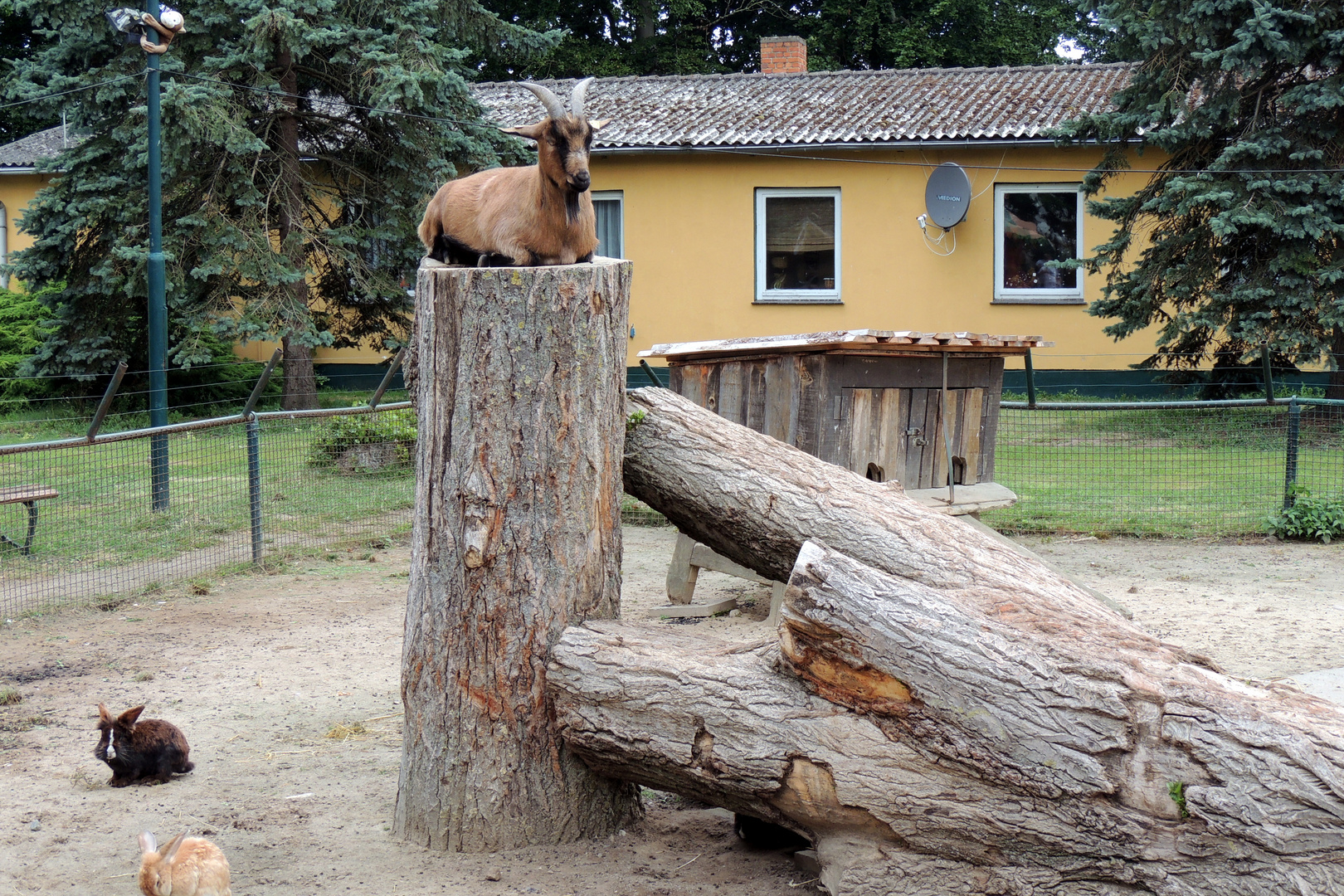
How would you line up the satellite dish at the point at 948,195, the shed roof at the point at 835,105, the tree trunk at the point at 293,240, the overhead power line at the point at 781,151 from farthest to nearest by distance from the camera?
the shed roof at the point at 835,105 < the satellite dish at the point at 948,195 < the tree trunk at the point at 293,240 < the overhead power line at the point at 781,151

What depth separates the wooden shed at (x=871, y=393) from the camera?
757cm

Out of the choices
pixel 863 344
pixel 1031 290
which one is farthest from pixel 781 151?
pixel 863 344

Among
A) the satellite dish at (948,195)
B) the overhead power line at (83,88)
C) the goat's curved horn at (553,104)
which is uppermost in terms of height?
the overhead power line at (83,88)

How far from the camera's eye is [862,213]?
18.2 m

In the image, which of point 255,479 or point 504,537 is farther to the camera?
point 255,479

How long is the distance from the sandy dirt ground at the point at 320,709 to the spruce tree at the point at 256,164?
6.90 metres

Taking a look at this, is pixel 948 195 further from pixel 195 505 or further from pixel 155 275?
pixel 195 505

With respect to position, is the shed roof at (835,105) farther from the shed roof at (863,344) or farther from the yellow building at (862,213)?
the shed roof at (863,344)

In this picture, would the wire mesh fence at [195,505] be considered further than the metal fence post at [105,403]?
Yes

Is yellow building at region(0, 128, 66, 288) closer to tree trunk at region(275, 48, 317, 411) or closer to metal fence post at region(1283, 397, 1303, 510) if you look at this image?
A: tree trunk at region(275, 48, 317, 411)

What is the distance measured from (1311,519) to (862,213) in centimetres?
979

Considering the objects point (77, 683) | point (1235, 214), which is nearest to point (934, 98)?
point (1235, 214)

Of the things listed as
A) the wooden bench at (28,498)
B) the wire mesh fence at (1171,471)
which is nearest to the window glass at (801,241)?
the wire mesh fence at (1171,471)

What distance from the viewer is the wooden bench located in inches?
332
